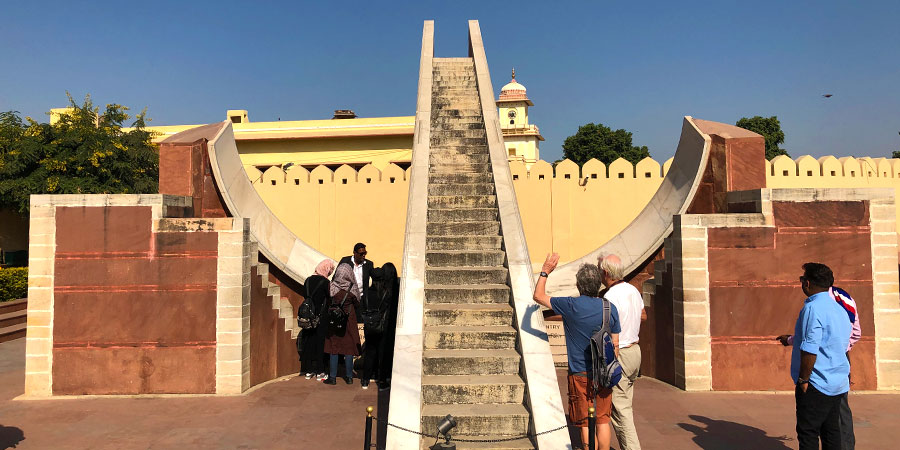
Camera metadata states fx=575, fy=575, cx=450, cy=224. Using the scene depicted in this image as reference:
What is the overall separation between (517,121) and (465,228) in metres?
37.2

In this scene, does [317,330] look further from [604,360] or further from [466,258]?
[604,360]

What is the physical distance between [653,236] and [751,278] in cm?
183

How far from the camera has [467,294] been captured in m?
5.42

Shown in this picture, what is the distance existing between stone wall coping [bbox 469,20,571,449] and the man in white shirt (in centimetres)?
37

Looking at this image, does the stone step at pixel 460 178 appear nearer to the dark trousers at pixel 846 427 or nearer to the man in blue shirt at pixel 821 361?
the man in blue shirt at pixel 821 361

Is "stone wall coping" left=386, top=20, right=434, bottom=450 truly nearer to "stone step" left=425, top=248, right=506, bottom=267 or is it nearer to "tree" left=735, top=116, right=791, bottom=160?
"stone step" left=425, top=248, right=506, bottom=267

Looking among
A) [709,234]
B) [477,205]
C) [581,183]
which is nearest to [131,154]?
[581,183]

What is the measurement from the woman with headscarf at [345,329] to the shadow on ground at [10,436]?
8.73ft

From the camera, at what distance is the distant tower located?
39625 mm

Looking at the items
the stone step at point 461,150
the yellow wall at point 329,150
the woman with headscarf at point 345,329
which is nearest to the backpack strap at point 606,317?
the woman with headscarf at point 345,329

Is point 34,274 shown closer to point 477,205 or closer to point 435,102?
point 477,205

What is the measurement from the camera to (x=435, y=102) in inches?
385

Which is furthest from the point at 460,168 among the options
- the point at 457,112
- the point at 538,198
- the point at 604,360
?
the point at 538,198

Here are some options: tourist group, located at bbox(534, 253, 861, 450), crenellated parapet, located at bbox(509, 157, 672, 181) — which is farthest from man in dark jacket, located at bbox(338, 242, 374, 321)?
crenellated parapet, located at bbox(509, 157, 672, 181)
